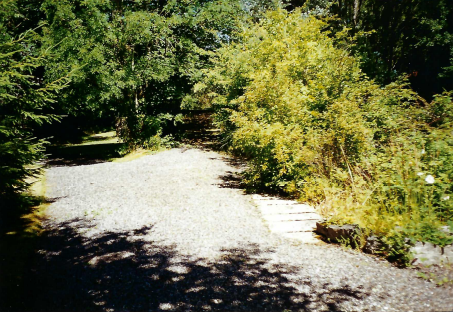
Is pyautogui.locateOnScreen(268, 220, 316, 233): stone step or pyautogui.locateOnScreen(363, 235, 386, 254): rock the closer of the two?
pyautogui.locateOnScreen(363, 235, 386, 254): rock

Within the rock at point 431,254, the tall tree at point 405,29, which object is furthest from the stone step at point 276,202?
the tall tree at point 405,29

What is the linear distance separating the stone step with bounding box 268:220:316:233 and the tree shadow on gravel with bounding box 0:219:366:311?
910mm

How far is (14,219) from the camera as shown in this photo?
531cm

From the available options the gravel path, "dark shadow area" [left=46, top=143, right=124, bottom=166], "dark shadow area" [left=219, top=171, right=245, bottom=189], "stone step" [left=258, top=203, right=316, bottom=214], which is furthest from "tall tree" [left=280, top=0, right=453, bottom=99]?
the gravel path

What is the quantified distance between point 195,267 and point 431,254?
3239mm

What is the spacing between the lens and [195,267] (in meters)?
3.85

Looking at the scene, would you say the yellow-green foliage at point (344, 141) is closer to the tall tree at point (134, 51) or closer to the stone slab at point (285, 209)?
the stone slab at point (285, 209)

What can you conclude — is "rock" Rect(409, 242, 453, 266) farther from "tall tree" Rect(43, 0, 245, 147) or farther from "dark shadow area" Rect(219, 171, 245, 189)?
"tall tree" Rect(43, 0, 245, 147)

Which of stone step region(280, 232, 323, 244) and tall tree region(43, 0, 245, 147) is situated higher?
tall tree region(43, 0, 245, 147)

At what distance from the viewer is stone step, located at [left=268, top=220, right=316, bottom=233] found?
5.13m

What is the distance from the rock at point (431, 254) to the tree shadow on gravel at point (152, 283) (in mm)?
1117

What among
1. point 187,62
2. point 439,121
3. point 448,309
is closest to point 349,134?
point 439,121

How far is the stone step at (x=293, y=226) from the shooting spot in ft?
16.8

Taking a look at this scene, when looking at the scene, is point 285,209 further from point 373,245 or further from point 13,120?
point 13,120
